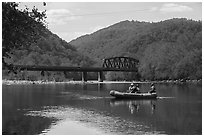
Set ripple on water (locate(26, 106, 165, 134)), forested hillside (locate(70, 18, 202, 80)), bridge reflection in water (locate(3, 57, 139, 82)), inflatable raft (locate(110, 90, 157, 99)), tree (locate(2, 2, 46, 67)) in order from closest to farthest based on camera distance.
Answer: tree (locate(2, 2, 46, 67)), ripple on water (locate(26, 106, 165, 134)), inflatable raft (locate(110, 90, 157, 99)), forested hillside (locate(70, 18, 202, 80)), bridge reflection in water (locate(3, 57, 139, 82))

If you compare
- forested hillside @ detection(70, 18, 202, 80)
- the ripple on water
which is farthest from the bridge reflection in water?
the ripple on water

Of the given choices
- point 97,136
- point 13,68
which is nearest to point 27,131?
point 97,136

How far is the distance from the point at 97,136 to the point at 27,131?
13.7 feet

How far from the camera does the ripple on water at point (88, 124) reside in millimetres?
22009

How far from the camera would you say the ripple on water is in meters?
22.0

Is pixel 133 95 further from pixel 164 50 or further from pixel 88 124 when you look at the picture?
pixel 164 50

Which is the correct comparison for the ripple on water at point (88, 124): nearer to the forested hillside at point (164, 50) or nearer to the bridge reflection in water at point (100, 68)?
the forested hillside at point (164, 50)

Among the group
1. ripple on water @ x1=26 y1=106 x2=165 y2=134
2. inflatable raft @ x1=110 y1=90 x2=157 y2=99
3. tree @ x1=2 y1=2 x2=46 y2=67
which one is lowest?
ripple on water @ x1=26 y1=106 x2=165 y2=134

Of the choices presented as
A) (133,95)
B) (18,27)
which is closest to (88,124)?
(18,27)

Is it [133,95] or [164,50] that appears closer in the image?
[133,95]

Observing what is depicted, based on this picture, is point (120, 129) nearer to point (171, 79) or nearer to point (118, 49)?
point (171, 79)

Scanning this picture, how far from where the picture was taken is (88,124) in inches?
960

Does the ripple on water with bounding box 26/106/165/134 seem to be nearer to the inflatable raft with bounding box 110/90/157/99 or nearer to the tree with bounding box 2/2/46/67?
the tree with bounding box 2/2/46/67

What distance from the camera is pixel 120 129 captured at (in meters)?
22.5
